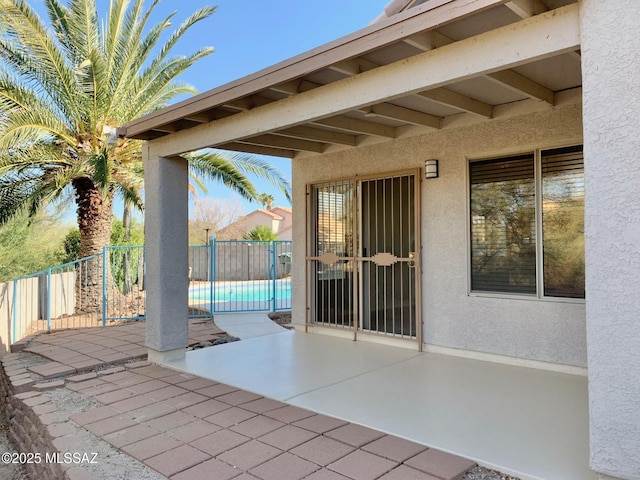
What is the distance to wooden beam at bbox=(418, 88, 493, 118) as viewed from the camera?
16.7ft

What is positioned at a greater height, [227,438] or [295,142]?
[295,142]

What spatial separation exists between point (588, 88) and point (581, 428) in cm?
300

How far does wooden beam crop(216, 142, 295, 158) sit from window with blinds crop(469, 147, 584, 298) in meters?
3.65

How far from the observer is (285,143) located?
7.80 metres

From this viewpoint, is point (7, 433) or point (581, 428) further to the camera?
point (7, 433)

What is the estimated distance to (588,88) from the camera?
2.97 metres

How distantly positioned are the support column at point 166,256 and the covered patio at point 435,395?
426mm

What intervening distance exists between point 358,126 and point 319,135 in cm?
77

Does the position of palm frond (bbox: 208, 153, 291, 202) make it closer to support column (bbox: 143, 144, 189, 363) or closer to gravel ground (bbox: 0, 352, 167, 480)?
support column (bbox: 143, 144, 189, 363)

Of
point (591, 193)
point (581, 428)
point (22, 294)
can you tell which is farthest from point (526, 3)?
point (22, 294)

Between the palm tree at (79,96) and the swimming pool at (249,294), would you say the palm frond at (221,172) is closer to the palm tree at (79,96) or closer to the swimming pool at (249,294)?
the palm tree at (79,96)

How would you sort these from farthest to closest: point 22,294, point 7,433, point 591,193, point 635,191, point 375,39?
point 22,294 < point 7,433 < point 375,39 < point 591,193 < point 635,191

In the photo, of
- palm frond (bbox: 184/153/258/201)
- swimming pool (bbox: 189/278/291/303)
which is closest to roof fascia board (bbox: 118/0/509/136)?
palm frond (bbox: 184/153/258/201)

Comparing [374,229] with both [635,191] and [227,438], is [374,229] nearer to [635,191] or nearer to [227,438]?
[227,438]
